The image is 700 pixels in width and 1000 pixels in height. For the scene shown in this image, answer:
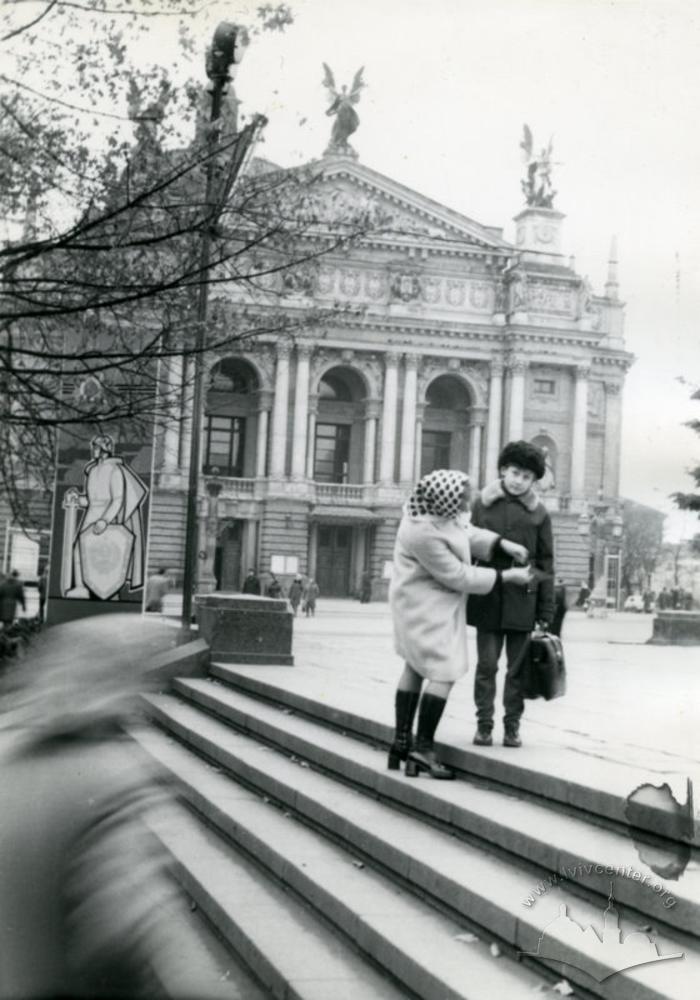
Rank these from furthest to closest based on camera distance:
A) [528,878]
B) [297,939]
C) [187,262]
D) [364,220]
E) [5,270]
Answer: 1. [364,220]
2. [187,262]
3. [5,270]
4. [297,939]
5. [528,878]

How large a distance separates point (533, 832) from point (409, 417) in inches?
2089

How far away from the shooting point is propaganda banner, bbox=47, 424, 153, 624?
13922 millimetres

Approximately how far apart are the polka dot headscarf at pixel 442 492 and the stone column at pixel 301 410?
5210 cm

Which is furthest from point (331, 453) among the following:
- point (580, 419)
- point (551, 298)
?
point (551, 298)

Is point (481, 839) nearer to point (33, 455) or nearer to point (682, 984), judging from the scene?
point (682, 984)

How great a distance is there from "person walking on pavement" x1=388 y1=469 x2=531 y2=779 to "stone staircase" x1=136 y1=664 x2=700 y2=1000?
264 millimetres

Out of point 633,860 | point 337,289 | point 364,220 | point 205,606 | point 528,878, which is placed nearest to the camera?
point 633,860

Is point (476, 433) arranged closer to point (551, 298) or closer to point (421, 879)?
point (551, 298)

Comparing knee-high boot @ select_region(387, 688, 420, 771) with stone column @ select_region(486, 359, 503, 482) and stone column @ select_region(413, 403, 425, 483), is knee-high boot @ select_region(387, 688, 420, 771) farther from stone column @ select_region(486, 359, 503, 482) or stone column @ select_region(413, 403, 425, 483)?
stone column @ select_region(413, 403, 425, 483)

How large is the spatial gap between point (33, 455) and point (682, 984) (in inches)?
427

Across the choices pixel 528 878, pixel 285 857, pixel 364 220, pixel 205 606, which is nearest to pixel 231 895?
pixel 285 857

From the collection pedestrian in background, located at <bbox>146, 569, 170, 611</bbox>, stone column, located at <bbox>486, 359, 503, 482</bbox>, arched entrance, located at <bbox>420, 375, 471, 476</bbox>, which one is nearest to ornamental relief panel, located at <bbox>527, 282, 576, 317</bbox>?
stone column, located at <bbox>486, 359, 503, 482</bbox>

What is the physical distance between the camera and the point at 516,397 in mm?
57469

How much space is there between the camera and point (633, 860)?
175 inches
